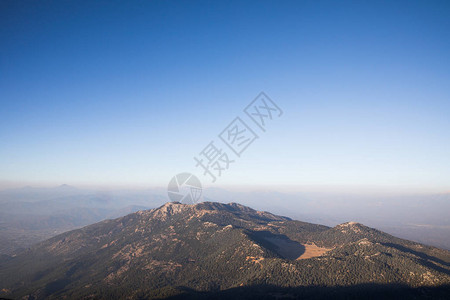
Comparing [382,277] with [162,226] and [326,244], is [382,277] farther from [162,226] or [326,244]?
[162,226]

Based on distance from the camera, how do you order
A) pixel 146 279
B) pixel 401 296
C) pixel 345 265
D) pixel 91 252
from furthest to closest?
pixel 91 252, pixel 146 279, pixel 345 265, pixel 401 296

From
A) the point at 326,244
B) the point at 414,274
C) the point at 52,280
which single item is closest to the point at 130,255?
the point at 52,280

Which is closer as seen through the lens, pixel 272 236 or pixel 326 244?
pixel 326 244

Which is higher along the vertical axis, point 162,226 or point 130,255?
point 162,226

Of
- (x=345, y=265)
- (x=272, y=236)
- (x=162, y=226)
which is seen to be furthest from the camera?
(x=162, y=226)

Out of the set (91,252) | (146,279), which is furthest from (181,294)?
(91,252)

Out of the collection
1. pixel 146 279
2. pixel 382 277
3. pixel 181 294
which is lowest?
pixel 146 279
